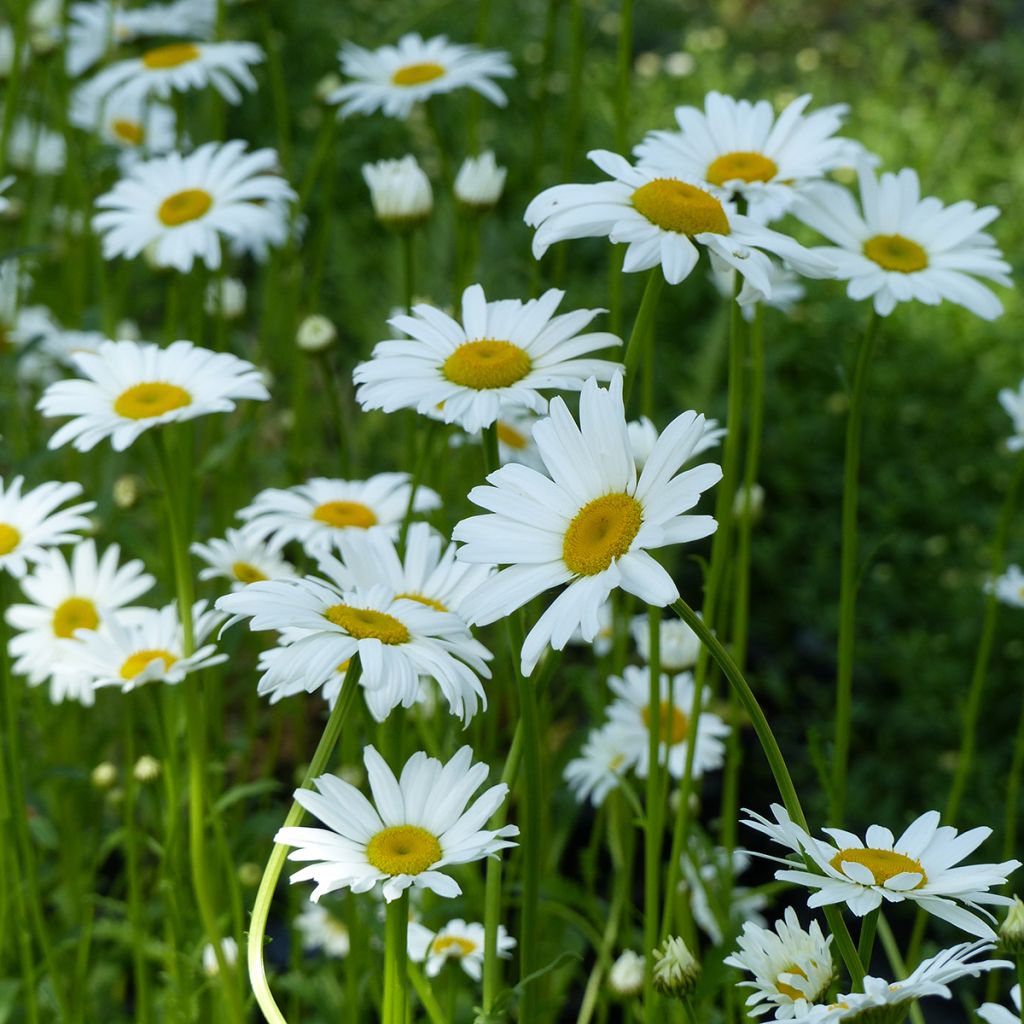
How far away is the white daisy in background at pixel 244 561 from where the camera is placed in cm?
156

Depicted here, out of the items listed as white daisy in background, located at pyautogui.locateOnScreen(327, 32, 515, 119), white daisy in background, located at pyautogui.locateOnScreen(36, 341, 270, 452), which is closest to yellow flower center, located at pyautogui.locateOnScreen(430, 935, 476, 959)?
white daisy in background, located at pyautogui.locateOnScreen(36, 341, 270, 452)

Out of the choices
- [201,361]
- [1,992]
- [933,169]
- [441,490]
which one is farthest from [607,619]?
[933,169]

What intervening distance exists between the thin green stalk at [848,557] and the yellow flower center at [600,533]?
37 centimetres

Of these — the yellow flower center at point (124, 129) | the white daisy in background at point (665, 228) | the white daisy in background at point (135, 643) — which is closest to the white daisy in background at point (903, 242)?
the white daisy in background at point (665, 228)

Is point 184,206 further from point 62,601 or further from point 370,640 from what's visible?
point 370,640

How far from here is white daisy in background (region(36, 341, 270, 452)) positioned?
1.33 metres

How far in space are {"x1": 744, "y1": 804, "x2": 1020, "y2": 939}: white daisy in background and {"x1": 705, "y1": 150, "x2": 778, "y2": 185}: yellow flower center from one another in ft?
2.32

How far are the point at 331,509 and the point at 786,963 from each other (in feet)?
2.69

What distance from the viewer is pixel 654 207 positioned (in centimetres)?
114

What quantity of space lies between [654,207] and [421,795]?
487 millimetres

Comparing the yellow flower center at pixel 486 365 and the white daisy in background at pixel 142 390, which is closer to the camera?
the yellow flower center at pixel 486 365

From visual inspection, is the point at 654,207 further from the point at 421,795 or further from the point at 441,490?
the point at 441,490

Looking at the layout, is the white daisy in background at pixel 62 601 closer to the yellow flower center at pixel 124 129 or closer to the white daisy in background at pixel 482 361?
the white daisy in background at pixel 482 361

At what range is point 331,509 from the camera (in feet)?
5.20
